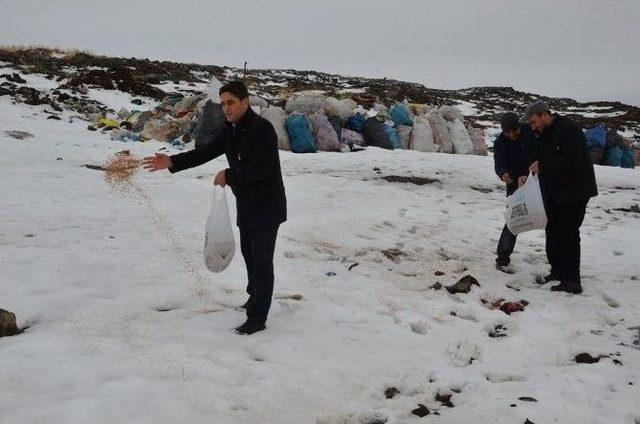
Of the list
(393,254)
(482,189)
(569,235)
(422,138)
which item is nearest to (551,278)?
(569,235)

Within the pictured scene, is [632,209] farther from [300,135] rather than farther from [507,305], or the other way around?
[300,135]

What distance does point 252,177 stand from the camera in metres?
3.40

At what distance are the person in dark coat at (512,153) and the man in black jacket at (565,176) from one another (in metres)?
0.34

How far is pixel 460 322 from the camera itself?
4.12 meters

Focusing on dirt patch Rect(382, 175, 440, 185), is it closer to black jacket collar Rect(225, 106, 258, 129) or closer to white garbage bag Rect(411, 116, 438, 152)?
white garbage bag Rect(411, 116, 438, 152)

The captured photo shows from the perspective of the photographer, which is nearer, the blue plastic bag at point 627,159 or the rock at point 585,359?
the rock at point 585,359

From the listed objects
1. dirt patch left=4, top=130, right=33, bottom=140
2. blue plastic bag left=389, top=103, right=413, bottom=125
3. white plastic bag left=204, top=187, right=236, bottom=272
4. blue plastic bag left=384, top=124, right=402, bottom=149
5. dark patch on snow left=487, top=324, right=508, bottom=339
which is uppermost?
blue plastic bag left=389, top=103, right=413, bottom=125

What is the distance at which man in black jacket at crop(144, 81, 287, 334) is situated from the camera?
3.38m

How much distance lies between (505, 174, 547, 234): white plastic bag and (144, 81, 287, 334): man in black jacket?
2706 mm

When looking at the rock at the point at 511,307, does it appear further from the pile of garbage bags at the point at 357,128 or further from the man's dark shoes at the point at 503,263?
the pile of garbage bags at the point at 357,128

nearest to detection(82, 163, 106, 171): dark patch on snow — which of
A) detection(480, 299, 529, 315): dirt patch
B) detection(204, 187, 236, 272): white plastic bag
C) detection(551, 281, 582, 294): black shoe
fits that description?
detection(204, 187, 236, 272): white plastic bag

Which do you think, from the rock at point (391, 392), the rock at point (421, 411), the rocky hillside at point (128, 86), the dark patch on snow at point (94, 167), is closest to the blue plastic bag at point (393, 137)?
the rocky hillside at point (128, 86)

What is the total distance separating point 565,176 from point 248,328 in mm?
3295

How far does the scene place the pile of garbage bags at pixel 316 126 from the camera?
12809 mm
